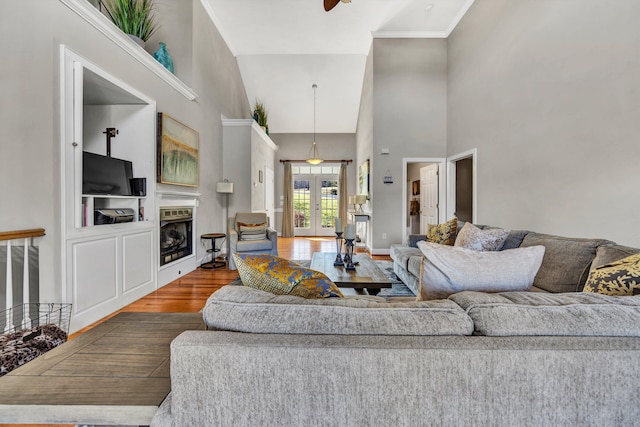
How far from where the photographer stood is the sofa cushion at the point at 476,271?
1.12 meters

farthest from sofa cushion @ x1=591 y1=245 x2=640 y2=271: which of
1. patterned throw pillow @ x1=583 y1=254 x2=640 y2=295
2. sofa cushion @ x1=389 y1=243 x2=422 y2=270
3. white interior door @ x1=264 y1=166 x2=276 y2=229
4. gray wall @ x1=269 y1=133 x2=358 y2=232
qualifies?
gray wall @ x1=269 y1=133 x2=358 y2=232

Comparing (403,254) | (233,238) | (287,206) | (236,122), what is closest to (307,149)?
(287,206)

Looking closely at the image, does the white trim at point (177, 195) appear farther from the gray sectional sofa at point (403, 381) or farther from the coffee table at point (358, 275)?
the gray sectional sofa at point (403, 381)

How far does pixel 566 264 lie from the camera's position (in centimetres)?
192

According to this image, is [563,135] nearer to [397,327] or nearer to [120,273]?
[397,327]

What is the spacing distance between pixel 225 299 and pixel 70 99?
252cm

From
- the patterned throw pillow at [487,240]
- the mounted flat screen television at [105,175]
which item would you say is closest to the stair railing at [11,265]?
the mounted flat screen television at [105,175]

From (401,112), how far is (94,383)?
18.8 ft

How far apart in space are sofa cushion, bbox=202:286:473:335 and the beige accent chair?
11.4 feet

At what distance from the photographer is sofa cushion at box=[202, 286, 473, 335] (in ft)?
2.49

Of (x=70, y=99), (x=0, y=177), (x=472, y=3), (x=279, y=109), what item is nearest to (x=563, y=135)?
(x=472, y=3)

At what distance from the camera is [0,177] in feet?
6.06

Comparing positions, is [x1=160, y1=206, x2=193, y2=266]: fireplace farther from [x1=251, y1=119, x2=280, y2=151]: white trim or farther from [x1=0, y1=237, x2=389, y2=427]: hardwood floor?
[x1=251, y1=119, x2=280, y2=151]: white trim

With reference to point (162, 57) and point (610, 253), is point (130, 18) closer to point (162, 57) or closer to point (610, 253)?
point (162, 57)
